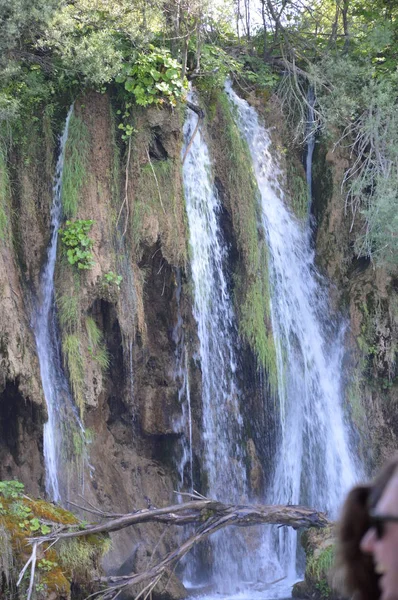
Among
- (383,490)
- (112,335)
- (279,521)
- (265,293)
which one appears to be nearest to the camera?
(383,490)

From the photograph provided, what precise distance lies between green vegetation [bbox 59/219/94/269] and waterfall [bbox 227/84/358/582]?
8.27ft

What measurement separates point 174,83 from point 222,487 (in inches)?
187

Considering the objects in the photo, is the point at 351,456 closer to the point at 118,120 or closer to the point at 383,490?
the point at 118,120

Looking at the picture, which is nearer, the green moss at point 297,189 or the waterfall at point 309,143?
the green moss at point 297,189

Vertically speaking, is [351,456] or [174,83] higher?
[174,83]

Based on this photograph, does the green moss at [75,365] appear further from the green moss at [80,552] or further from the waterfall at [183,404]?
the green moss at [80,552]

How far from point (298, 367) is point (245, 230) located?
1831 millimetres

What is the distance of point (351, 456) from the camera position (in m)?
10.0

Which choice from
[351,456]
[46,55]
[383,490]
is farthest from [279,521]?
[383,490]

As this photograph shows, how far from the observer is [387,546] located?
0.91 metres

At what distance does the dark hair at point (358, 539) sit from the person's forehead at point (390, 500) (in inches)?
0.5

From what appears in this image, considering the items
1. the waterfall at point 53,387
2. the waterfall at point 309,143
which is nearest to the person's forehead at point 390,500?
the waterfall at point 53,387

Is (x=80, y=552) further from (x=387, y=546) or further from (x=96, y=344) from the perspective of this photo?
(x=387, y=546)

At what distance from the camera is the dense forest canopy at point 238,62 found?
28.8 ft
